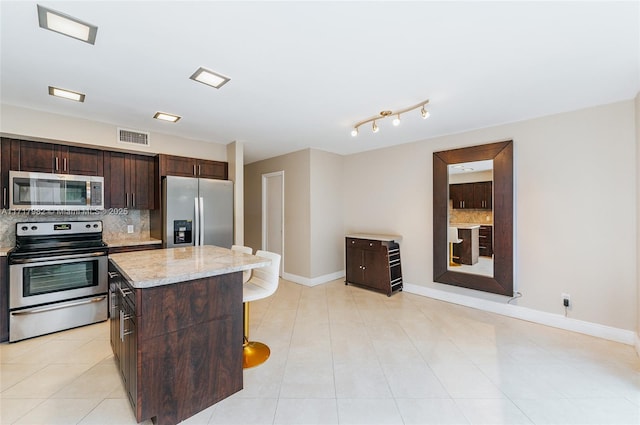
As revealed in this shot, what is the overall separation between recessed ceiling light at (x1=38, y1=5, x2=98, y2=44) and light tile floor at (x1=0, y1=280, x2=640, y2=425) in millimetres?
2442

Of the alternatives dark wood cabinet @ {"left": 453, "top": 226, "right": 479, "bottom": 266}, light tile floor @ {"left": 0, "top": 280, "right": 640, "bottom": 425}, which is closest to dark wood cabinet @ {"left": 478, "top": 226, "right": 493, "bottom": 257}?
dark wood cabinet @ {"left": 453, "top": 226, "right": 479, "bottom": 266}

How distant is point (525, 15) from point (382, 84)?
3.47 feet

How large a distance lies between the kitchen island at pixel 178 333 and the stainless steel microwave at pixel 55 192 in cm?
179

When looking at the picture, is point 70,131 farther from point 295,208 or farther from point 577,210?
point 577,210

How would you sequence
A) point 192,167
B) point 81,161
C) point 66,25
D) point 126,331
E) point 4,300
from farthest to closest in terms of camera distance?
point 192,167 < point 81,161 < point 4,300 < point 126,331 < point 66,25

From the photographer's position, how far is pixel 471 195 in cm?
377

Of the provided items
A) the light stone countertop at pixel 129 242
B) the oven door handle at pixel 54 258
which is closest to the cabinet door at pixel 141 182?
the light stone countertop at pixel 129 242

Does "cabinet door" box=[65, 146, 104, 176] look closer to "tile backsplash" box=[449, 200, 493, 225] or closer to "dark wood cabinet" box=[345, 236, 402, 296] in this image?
"dark wood cabinet" box=[345, 236, 402, 296]

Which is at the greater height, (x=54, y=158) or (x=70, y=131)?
(x=70, y=131)

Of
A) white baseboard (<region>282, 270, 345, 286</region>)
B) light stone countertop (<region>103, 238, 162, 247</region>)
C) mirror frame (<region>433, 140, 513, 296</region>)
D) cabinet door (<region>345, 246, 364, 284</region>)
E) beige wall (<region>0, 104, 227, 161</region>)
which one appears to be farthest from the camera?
white baseboard (<region>282, 270, 345, 286</region>)

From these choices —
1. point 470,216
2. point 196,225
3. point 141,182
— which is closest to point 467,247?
point 470,216

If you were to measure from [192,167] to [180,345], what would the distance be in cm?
296

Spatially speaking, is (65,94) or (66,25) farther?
(65,94)

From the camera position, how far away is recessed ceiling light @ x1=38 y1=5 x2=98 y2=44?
157cm
